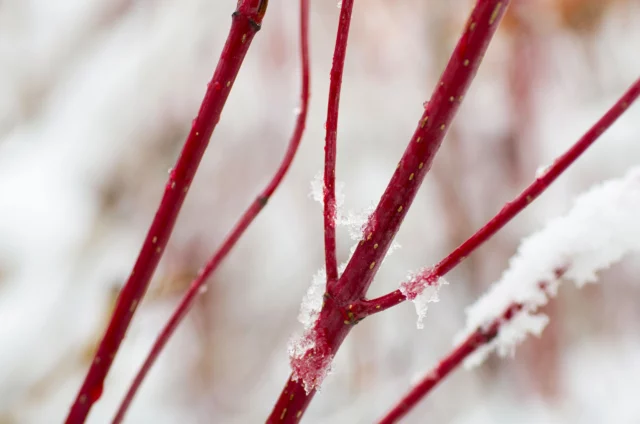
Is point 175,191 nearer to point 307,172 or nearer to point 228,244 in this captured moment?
point 228,244

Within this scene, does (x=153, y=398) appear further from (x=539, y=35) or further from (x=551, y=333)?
(x=539, y=35)

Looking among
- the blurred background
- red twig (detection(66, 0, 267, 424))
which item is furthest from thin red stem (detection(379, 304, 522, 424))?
the blurred background

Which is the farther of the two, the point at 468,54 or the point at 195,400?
the point at 195,400

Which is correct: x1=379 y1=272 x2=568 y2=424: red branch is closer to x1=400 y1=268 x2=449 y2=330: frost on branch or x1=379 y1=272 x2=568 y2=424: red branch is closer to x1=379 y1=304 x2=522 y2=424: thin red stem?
x1=379 y1=304 x2=522 y2=424: thin red stem

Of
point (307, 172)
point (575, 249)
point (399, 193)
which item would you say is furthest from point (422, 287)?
point (307, 172)

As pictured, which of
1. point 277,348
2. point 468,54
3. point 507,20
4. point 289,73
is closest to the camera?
point 468,54

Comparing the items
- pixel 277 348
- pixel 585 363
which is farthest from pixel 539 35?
pixel 277 348
